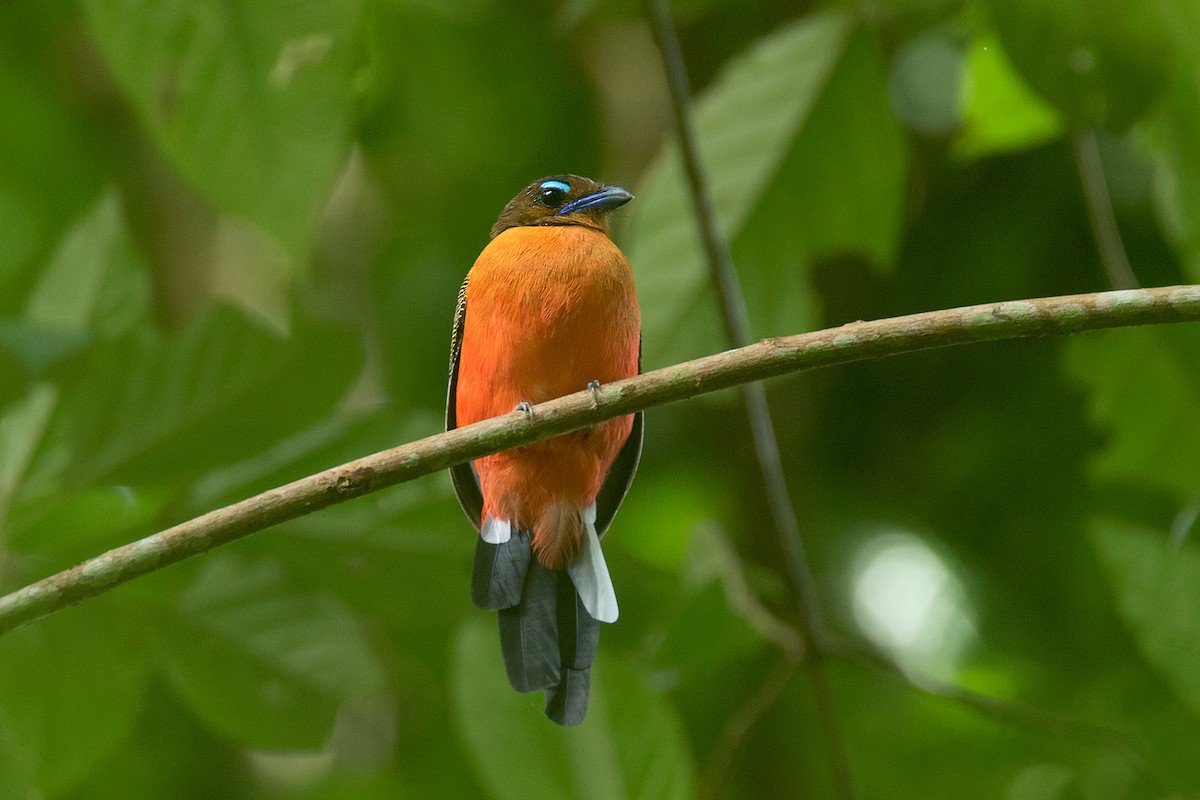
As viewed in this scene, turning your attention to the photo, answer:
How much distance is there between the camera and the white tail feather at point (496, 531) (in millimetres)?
2867

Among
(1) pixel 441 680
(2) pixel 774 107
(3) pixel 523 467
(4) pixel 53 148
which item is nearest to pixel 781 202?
(2) pixel 774 107

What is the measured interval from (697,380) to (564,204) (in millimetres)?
1410

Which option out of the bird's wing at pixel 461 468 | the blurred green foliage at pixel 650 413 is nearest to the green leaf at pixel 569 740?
the blurred green foliage at pixel 650 413

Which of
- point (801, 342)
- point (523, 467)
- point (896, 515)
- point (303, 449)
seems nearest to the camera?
point (801, 342)

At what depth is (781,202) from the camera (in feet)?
10.8

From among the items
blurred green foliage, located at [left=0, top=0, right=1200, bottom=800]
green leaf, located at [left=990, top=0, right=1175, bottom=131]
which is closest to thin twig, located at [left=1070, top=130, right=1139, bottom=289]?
blurred green foliage, located at [left=0, top=0, right=1200, bottom=800]

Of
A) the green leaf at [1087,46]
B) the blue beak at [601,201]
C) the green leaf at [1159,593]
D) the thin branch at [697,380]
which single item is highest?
the green leaf at [1087,46]

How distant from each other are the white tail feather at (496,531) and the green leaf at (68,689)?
783 millimetres

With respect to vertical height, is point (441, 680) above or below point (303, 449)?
below

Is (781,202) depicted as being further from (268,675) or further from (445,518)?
(268,675)

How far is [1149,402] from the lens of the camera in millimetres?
3291

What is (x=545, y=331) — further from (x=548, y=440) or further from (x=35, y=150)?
(x=35, y=150)

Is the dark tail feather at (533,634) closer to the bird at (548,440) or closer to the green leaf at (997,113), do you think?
the bird at (548,440)

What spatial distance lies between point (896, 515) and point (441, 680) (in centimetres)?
176
